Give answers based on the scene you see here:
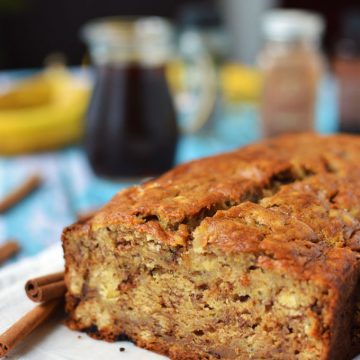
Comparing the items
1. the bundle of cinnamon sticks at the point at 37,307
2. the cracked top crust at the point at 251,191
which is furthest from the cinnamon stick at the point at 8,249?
the cracked top crust at the point at 251,191

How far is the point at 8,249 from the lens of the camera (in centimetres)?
199

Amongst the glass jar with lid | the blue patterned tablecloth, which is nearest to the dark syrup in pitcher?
the blue patterned tablecloth

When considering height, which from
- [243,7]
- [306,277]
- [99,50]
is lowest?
[243,7]

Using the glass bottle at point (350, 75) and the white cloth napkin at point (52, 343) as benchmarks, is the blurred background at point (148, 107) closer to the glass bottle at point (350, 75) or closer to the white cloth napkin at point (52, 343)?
the glass bottle at point (350, 75)

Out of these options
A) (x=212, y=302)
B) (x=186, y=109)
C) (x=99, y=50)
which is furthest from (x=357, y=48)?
(x=212, y=302)

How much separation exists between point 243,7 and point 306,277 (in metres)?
5.89

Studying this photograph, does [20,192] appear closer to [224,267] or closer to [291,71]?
[291,71]

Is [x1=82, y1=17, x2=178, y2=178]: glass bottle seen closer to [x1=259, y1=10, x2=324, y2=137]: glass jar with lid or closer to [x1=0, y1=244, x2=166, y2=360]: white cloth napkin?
[x1=259, y1=10, x2=324, y2=137]: glass jar with lid

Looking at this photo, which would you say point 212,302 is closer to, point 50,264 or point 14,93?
point 50,264

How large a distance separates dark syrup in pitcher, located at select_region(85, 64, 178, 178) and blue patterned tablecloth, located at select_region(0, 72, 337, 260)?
0.39 feet

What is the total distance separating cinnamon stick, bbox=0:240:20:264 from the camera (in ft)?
6.42

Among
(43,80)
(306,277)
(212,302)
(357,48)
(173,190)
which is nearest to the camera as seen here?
(306,277)

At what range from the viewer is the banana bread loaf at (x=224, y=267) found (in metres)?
1.28

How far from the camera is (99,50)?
2.56 metres
